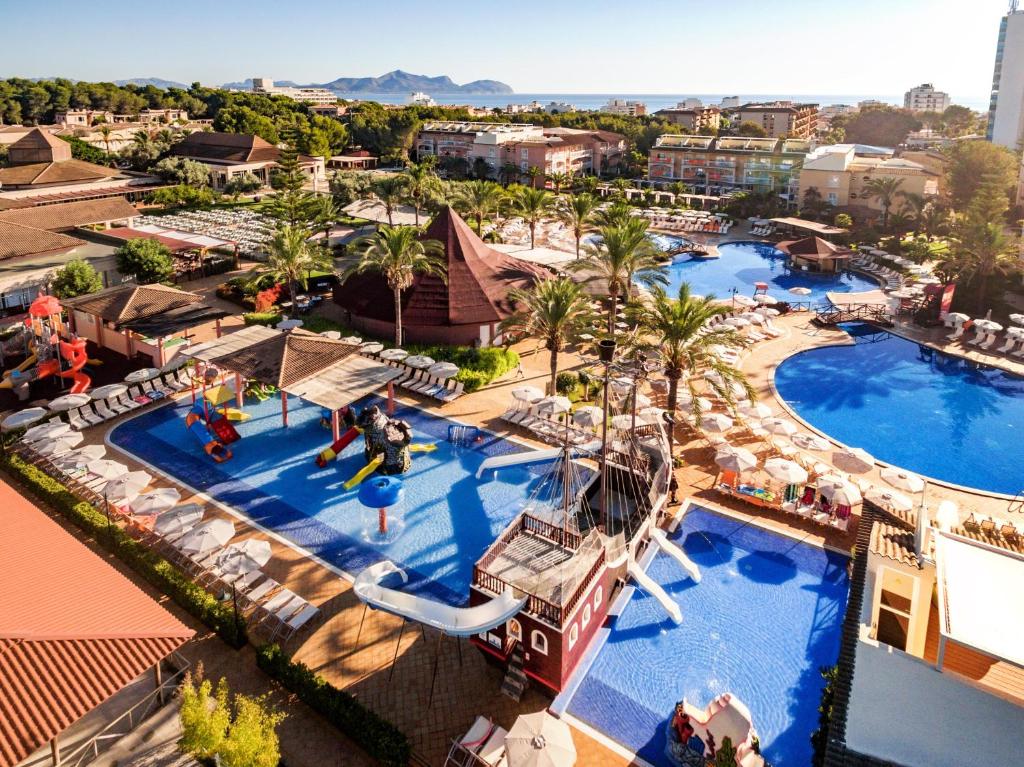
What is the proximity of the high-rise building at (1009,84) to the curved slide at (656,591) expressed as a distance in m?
128

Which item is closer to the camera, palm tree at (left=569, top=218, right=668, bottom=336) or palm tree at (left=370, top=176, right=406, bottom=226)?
palm tree at (left=569, top=218, right=668, bottom=336)

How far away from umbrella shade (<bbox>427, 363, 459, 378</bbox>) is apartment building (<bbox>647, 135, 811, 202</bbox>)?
58.5 m

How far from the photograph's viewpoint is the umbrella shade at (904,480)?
2212 centimetres

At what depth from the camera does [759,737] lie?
48.6ft

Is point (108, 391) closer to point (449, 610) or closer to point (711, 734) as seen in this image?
point (449, 610)


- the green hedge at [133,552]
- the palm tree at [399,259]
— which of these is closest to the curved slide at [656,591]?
the green hedge at [133,552]

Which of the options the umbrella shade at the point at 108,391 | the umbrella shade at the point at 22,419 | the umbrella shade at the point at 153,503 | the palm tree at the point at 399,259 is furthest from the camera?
the palm tree at the point at 399,259

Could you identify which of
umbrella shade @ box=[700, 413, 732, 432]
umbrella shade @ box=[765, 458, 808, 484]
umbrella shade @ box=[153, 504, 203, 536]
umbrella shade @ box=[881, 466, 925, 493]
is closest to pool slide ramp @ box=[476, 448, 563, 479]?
umbrella shade @ box=[700, 413, 732, 432]

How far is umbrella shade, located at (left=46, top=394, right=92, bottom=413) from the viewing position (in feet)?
86.9

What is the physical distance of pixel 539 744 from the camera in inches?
495

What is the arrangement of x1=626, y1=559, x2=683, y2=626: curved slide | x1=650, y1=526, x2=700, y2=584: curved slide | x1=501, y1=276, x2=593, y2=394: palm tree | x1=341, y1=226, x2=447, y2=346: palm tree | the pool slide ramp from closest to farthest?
1. x1=626, y1=559, x2=683, y2=626: curved slide
2. x1=650, y1=526, x2=700, y2=584: curved slide
3. the pool slide ramp
4. x1=501, y1=276, x2=593, y2=394: palm tree
5. x1=341, y1=226, x2=447, y2=346: palm tree

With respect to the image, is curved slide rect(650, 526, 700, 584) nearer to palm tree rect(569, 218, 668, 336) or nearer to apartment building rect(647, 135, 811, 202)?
palm tree rect(569, 218, 668, 336)

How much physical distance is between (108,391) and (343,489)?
12.1 metres

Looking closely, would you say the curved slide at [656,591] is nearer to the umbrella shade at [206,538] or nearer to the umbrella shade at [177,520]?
the umbrella shade at [206,538]
